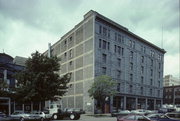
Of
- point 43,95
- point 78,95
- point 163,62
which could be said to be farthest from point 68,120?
point 163,62

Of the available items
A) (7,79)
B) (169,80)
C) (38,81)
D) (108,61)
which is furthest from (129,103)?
(169,80)

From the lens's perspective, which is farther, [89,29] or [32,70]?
[89,29]

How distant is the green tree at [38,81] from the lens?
27.0 metres

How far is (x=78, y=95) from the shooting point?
5012cm

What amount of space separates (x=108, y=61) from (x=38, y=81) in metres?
23.7

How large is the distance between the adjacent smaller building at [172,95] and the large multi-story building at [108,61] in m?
29.4

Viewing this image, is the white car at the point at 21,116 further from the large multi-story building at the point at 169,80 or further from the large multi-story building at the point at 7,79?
the large multi-story building at the point at 169,80

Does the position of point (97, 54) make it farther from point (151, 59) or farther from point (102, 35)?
point (151, 59)

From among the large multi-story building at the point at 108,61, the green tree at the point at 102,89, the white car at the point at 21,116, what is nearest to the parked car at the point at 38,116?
the white car at the point at 21,116

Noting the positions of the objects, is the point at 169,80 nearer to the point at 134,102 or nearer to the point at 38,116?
the point at 134,102

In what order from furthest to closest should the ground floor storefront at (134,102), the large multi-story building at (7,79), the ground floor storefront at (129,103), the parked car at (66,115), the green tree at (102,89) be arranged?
1. the ground floor storefront at (134,102)
2. the ground floor storefront at (129,103)
3. the green tree at (102,89)
4. the large multi-story building at (7,79)
5. the parked car at (66,115)

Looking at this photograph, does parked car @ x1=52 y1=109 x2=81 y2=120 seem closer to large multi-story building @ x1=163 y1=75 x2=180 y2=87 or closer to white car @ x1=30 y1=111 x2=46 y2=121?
white car @ x1=30 y1=111 x2=46 y2=121

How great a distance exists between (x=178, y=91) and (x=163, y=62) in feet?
86.6

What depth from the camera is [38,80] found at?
90.0ft
